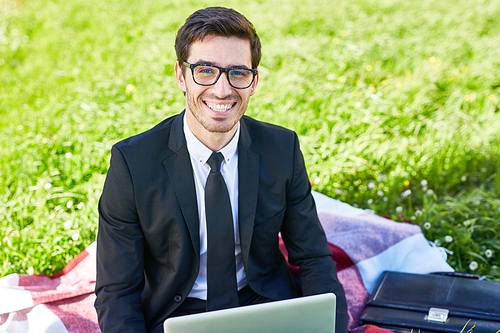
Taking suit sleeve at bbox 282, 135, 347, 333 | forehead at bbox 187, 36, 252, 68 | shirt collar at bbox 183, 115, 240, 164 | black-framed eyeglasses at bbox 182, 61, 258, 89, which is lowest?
suit sleeve at bbox 282, 135, 347, 333

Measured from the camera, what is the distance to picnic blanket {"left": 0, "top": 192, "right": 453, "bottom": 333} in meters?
2.43

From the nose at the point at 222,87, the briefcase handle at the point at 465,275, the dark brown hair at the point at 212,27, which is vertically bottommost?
the briefcase handle at the point at 465,275

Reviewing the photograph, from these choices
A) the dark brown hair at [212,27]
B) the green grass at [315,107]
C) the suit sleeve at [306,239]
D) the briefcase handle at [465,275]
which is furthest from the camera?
the green grass at [315,107]

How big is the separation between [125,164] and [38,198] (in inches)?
73.1

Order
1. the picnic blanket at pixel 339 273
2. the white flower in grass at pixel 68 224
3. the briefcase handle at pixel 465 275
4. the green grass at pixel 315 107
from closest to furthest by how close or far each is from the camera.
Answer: the picnic blanket at pixel 339 273
the briefcase handle at pixel 465 275
the white flower in grass at pixel 68 224
the green grass at pixel 315 107

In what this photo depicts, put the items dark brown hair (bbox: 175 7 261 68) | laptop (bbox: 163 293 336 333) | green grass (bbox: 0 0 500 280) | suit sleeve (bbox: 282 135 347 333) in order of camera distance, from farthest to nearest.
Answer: green grass (bbox: 0 0 500 280) < suit sleeve (bbox: 282 135 347 333) < dark brown hair (bbox: 175 7 261 68) < laptop (bbox: 163 293 336 333)

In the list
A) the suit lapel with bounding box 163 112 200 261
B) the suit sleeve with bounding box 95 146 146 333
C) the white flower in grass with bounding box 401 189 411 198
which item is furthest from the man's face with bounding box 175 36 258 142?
the white flower in grass with bounding box 401 189 411 198

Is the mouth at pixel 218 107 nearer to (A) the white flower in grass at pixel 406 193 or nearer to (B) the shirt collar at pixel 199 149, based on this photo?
(B) the shirt collar at pixel 199 149

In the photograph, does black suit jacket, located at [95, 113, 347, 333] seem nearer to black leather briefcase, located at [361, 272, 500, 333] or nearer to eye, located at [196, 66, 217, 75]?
eye, located at [196, 66, 217, 75]

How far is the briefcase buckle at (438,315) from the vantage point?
7.61ft

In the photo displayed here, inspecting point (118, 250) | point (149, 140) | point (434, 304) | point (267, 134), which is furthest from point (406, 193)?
point (118, 250)

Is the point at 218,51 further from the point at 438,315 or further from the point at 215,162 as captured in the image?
the point at 438,315

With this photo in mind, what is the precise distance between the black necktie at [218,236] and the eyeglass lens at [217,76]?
0.32 metres

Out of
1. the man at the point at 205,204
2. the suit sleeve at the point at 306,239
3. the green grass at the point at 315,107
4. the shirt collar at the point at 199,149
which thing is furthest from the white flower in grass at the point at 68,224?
the suit sleeve at the point at 306,239
